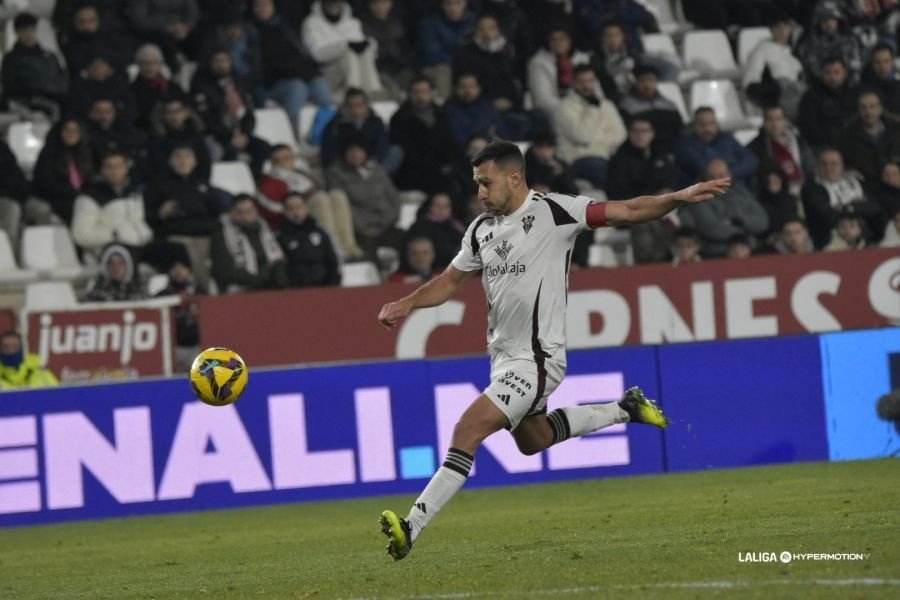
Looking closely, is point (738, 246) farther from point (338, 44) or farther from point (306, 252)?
point (338, 44)

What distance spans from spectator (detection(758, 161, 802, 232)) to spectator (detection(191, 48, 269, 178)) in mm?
5663

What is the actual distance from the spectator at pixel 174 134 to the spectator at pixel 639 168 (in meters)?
4.50

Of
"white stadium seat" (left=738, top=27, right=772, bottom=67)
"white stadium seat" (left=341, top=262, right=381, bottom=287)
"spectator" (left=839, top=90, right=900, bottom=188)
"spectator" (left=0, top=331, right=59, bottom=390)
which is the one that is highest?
"white stadium seat" (left=738, top=27, right=772, bottom=67)

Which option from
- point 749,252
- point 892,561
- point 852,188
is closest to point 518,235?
point 892,561

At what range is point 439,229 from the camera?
1742 cm

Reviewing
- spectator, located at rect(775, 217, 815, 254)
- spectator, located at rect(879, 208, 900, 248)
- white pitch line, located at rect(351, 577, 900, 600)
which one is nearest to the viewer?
white pitch line, located at rect(351, 577, 900, 600)

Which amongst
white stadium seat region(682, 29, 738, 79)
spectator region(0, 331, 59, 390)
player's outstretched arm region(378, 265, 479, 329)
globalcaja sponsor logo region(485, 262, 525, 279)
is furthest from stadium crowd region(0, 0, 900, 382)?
globalcaja sponsor logo region(485, 262, 525, 279)

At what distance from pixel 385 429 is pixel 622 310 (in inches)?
144

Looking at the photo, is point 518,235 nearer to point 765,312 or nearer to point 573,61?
point 765,312

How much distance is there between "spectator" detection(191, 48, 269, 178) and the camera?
61.0 ft

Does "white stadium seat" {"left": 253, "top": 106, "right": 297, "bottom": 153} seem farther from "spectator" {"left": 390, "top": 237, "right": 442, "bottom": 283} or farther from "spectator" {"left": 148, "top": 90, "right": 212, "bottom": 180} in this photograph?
"spectator" {"left": 390, "top": 237, "right": 442, "bottom": 283}

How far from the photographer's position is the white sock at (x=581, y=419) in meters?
9.34

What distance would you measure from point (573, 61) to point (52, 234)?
267 inches

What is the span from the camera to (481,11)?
2030 cm
